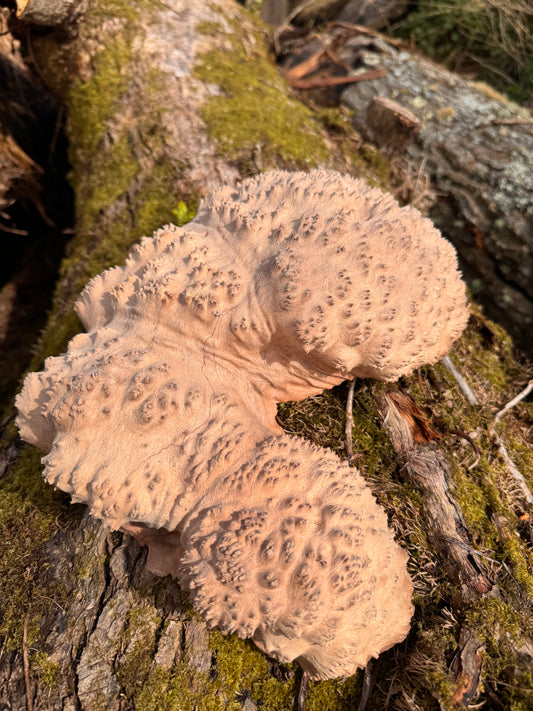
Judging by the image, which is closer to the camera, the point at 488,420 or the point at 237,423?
the point at 237,423

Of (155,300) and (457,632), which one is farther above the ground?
(155,300)

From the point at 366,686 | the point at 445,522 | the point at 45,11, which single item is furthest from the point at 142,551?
the point at 45,11

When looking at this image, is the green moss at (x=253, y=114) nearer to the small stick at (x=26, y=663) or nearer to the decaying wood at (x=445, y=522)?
the decaying wood at (x=445, y=522)

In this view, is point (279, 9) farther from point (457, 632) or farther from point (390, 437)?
point (457, 632)

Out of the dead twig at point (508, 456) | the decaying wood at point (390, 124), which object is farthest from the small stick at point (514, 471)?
the decaying wood at point (390, 124)

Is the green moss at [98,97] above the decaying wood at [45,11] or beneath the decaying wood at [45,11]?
beneath

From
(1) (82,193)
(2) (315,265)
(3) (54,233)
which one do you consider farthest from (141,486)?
(3) (54,233)

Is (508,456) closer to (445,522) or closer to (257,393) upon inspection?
(445,522)
